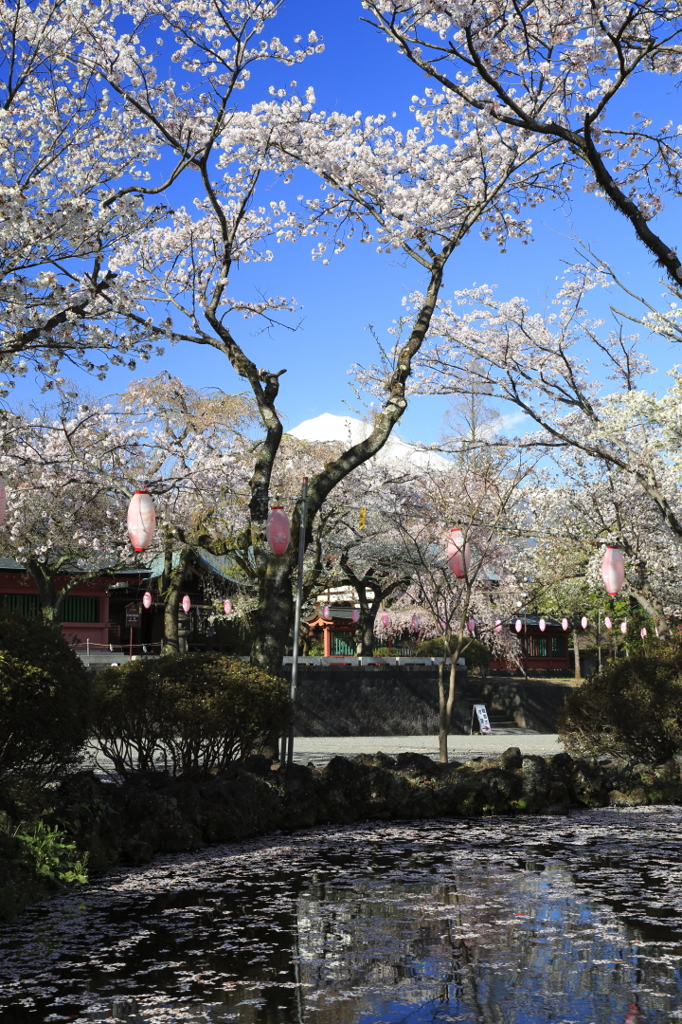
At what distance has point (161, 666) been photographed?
8.80 metres

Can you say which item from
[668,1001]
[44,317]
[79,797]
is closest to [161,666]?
[79,797]

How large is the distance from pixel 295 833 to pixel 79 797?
2.40 metres

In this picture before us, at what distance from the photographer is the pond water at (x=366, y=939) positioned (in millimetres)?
4086

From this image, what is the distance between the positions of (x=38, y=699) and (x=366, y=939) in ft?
9.76

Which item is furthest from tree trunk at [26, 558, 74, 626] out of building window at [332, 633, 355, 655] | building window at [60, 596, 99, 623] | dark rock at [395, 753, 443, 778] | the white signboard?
dark rock at [395, 753, 443, 778]

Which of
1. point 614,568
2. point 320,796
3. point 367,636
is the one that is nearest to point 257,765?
point 320,796

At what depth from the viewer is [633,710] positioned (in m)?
10.7

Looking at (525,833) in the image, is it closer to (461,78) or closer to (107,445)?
(461,78)

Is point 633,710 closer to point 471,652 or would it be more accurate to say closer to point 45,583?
point 471,652

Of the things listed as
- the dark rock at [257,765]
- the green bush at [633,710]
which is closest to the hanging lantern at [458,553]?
the green bush at [633,710]

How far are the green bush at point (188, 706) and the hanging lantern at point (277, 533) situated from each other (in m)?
2.49

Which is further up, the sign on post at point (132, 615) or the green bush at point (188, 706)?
the sign on post at point (132, 615)

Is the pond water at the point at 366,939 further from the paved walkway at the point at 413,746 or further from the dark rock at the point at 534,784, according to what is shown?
the paved walkway at the point at 413,746

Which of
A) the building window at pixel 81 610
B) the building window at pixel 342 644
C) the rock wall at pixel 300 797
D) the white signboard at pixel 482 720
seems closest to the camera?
the rock wall at pixel 300 797
